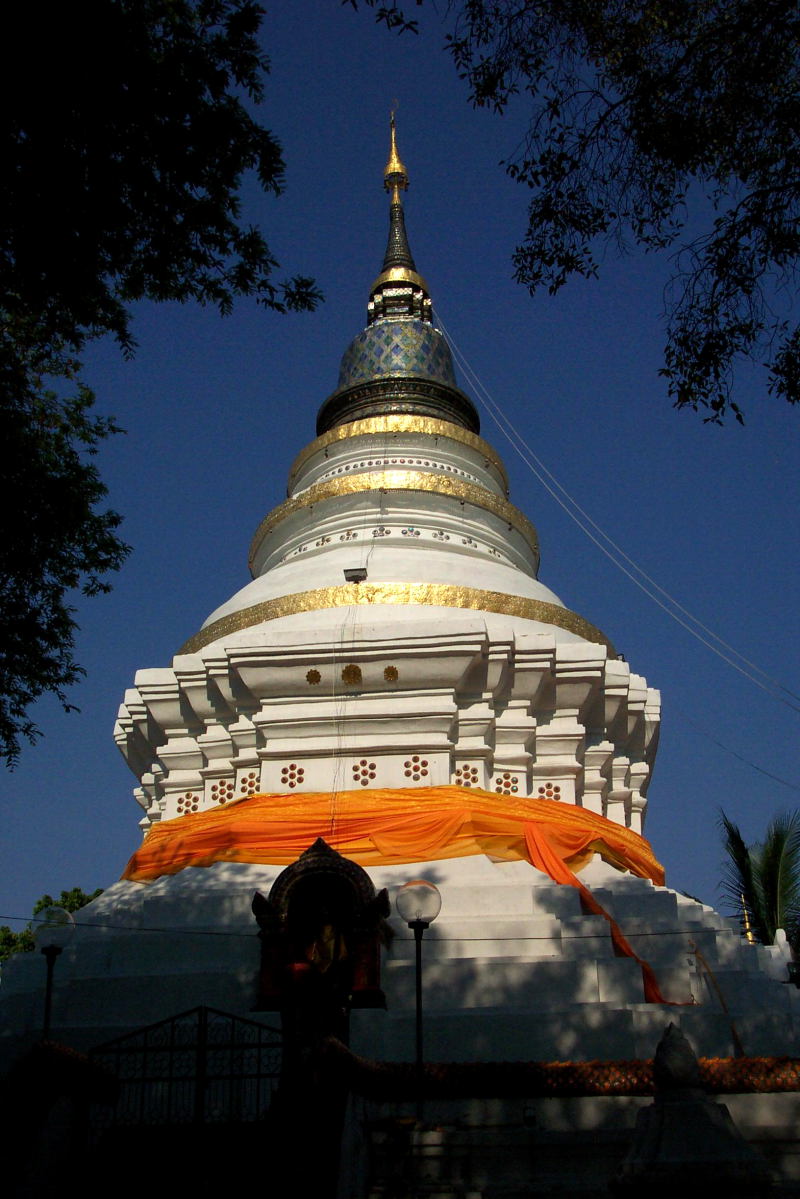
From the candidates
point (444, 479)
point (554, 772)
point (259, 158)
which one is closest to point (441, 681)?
point (554, 772)

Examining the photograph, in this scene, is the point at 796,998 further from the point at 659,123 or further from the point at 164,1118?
the point at 659,123

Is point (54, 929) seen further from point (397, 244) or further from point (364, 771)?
point (397, 244)

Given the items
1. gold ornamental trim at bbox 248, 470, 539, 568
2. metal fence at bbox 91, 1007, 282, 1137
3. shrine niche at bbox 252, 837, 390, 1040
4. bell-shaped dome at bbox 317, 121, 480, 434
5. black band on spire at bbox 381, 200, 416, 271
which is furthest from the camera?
black band on spire at bbox 381, 200, 416, 271

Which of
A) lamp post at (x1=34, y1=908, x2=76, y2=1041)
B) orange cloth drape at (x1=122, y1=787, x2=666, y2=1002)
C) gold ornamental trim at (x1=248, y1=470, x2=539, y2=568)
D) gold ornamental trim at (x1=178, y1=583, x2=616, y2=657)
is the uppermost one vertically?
gold ornamental trim at (x1=248, y1=470, x2=539, y2=568)

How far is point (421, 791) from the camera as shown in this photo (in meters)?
13.7

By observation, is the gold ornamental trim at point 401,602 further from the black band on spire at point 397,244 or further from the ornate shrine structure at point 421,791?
the black band on spire at point 397,244

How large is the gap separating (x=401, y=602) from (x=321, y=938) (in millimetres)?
6146

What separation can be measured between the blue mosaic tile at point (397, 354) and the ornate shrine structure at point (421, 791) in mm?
3153

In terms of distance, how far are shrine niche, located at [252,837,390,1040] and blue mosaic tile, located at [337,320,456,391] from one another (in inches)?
581

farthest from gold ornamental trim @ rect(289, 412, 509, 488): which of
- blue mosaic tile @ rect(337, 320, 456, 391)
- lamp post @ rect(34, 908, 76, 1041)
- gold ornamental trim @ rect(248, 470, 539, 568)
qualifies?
lamp post @ rect(34, 908, 76, 1041)

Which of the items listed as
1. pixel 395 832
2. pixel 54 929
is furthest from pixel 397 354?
pixel 54 929

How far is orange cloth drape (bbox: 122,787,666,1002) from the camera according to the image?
1282cm

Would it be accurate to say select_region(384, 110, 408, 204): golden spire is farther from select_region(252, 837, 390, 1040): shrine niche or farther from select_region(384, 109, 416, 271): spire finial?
select_region(252, 837, 390, 1040): shrine niche

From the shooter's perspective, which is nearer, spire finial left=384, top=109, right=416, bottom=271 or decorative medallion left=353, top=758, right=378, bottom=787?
decorative medallion left=353, top=758, right=378, bottom=787
